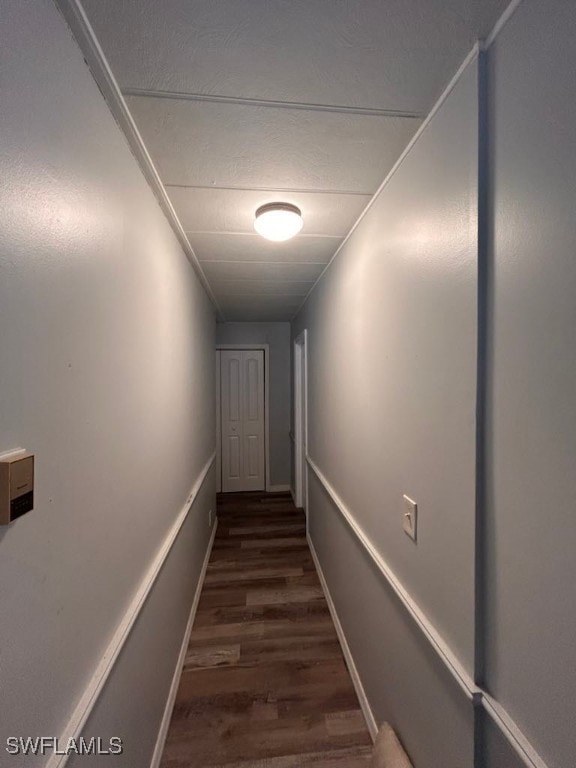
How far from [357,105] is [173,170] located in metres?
0.71

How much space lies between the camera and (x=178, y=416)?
179 cm

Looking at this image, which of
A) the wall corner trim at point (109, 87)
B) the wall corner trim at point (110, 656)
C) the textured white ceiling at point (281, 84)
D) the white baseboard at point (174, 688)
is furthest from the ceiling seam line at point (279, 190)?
the white baseboard at point (174, 688)

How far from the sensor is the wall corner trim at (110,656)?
27.2 inches

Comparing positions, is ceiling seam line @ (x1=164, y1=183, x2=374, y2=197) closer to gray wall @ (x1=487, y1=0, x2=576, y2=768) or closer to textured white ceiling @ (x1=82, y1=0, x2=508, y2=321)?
textured white ceiling @ (x1=82, y1=0, x2=508, y2=321)

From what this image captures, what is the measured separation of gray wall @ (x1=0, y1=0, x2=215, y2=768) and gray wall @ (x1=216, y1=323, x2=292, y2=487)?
3.11 metres

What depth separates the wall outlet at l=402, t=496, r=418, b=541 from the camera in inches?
41.8

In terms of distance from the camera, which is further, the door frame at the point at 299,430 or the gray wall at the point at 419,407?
the door frame at the point at 299,430

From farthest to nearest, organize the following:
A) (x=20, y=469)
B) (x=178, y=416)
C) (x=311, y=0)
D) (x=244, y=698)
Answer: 1. (x=178, y=416)
2. (x=244, y=698)
3. (x=311, y=0)
4. (x=20, y=469)

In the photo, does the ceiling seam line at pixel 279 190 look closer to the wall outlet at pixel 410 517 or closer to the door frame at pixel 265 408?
the wall outlet at pixel 410 517

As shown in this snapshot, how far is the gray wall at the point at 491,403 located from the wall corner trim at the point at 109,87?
0.92m

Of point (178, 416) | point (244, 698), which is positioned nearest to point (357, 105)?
point (178, 416)

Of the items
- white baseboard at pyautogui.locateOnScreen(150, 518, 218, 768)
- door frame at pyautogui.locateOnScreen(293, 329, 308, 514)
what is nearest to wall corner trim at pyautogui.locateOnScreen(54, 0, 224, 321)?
white baseboard at pyautogui.locateOnScreen(150, 518, 218, 768)

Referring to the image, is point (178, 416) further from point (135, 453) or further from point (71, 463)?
point (71, 463)

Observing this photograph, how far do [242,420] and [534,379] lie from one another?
158 inches
